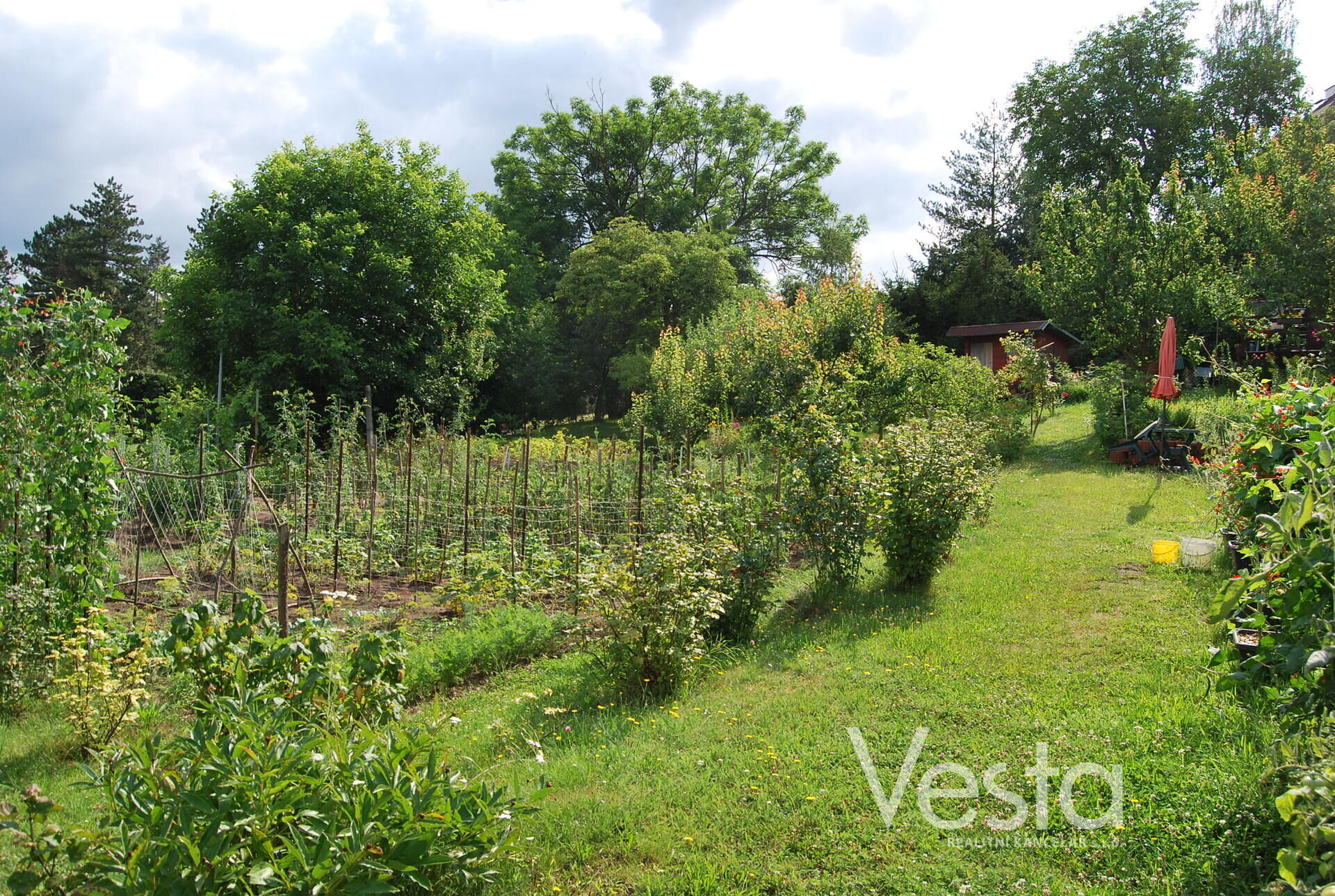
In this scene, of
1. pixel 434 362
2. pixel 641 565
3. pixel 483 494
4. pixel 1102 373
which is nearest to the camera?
pixel 641 565

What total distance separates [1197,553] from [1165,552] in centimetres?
42

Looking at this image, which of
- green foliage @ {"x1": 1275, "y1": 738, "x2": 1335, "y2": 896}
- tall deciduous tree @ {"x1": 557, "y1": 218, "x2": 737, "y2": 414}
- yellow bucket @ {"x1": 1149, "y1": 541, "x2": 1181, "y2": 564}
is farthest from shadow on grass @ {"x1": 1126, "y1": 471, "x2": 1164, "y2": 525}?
tall deciduous tree @ {"x1": 557, "y1": 218, "x2": 737, "y2": 414}

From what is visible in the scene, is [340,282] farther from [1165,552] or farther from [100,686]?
[1165,552]

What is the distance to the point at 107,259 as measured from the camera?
38688 millimetres

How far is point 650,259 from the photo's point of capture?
80.7 feet

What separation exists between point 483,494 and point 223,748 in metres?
7.51

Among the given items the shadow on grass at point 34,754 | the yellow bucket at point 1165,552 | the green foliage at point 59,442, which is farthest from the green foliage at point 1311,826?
the yellow bucket at point 1165,552

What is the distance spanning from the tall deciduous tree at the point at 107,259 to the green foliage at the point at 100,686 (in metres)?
37.0

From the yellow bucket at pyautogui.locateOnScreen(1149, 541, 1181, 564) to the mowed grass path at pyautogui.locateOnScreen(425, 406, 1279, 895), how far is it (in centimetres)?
31

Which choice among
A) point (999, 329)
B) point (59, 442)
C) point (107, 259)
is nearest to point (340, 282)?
point (59, 442)

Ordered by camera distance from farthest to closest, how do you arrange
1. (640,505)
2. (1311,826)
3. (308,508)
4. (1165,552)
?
(308,508) < (640,505) < (1165,552) < (1311,826)

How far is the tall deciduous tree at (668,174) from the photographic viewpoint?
112ft

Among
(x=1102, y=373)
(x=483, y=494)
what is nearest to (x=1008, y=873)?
(x=483, y=494)

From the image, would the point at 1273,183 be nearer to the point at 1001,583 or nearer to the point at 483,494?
the point at 1001,583
